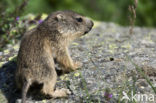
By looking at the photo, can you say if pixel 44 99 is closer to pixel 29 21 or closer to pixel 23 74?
pixel 23 74

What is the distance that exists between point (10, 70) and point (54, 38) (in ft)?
3.63

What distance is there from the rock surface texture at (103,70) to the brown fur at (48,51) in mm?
231

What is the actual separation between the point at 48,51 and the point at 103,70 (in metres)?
1.02

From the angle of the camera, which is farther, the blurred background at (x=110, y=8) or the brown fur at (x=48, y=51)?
the blurred background at (x=110, y=8)

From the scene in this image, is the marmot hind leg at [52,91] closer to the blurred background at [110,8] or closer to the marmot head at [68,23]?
the marmot head at [68,23]

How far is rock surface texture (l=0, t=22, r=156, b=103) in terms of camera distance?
4.62 meters

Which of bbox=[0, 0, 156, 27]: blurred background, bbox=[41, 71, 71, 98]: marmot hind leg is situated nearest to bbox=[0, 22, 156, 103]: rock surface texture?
bbox=[41, 71, 71, 98]: marmot hind leg

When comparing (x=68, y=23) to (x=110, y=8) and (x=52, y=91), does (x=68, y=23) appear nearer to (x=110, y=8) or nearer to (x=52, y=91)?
Answer: (x=52, y=91)

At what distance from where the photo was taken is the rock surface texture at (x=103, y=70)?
4.62 metres

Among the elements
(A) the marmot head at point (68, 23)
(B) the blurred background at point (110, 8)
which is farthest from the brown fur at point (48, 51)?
(B) the blurred background at point (110, 8)

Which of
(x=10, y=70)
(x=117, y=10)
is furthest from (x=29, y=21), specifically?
(x=117, y=10)

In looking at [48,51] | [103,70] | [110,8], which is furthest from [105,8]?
[48,51]

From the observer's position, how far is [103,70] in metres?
5.19

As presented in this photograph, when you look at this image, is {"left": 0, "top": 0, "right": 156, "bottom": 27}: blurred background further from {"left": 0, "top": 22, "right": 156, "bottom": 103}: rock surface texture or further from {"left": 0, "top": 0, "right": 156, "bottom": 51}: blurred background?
{"left": 0, "top": 22, "right": 156, "bottom": 103}: rock surface texture
